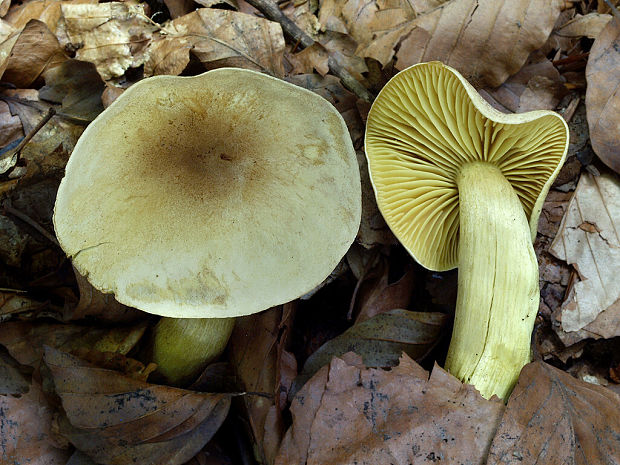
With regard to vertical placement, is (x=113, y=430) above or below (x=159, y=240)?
below

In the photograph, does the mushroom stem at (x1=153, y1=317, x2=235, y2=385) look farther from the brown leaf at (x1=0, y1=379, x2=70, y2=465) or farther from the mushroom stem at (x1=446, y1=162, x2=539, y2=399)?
the mushroom stem at (x1=446, y1=162, x2=539, y2=399)

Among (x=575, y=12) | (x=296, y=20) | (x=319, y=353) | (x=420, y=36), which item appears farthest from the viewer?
(x=296, y=20)

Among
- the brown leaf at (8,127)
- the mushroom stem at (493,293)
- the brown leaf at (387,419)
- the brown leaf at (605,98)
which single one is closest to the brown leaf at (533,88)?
the brown leaf at (605,98)

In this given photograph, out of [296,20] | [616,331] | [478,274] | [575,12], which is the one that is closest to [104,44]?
[296,20]

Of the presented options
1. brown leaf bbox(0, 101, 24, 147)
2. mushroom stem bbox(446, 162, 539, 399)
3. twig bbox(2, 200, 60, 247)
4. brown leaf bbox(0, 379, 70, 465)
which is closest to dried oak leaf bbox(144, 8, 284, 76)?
brown leaf bbox(0, 101, 24, 147)

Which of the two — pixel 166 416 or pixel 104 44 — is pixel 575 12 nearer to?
pixel 104 44

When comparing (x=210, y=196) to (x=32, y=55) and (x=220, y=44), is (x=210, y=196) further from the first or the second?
(x=32, y=55)
